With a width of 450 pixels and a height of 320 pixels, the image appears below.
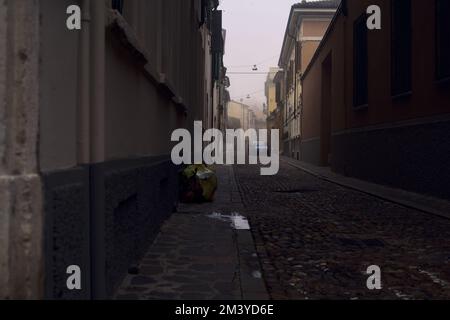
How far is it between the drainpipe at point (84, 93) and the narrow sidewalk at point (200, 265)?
Answer: 1287mm

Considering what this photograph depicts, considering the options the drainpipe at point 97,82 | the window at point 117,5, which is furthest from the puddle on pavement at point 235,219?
the drainpipe at point 97,82

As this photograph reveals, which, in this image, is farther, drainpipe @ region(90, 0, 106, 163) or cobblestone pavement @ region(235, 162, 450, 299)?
cobblestone pavement @ region(235, 162, 450, 299)

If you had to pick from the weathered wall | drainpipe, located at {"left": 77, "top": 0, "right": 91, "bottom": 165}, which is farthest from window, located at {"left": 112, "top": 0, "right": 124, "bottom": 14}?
the weathered wall

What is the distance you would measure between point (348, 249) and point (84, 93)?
3599mm

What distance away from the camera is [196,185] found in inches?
369

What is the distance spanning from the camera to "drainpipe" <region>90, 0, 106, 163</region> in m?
3.18

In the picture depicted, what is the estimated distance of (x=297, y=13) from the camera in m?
34.3

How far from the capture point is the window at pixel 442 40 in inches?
361

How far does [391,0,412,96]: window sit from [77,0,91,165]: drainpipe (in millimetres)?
9663

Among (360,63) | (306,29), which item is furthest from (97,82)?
(306,29)

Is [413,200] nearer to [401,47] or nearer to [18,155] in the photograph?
[401,47]

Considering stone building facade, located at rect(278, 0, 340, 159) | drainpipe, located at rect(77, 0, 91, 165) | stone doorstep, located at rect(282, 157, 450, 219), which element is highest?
stone building facade, located at rect(278, 0, 340, 159)

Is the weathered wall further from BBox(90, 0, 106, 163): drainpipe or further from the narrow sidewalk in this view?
the narrow sidewalk
